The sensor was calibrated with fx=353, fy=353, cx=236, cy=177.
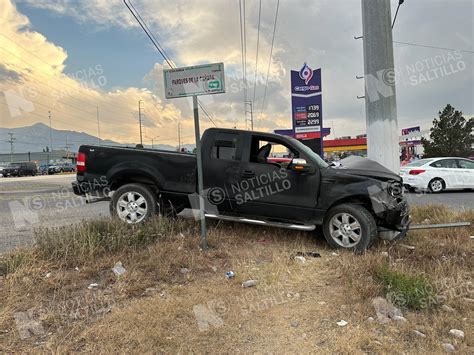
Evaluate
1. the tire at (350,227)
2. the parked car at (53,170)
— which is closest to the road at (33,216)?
the tire at (350,227)

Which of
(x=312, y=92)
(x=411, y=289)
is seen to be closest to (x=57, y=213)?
(x=411, y=289)

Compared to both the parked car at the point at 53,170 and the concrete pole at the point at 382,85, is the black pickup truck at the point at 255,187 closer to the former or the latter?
the concrete pole at the point at 382,85

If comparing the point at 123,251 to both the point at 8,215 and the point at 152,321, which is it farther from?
the point at 8,215

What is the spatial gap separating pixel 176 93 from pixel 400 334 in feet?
13.1

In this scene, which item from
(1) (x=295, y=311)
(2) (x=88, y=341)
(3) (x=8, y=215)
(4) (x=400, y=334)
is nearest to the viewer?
(2) (x=88, y=341)

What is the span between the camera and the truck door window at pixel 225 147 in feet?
20.2

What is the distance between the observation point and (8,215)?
29.4 feet

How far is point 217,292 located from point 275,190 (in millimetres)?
2394

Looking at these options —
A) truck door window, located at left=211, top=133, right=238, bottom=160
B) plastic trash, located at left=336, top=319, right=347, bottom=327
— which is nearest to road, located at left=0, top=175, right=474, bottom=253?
truck door window, located at left=211, top=133, right=238, bottom=160

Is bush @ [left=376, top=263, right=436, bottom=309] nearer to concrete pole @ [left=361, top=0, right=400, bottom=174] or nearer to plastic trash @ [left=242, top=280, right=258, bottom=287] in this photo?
plastic trash @ [left=242, top=280, right=258, bottom=287]

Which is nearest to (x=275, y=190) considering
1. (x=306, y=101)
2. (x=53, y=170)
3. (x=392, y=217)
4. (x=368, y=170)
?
(x=368, y=170)

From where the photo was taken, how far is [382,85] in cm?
748

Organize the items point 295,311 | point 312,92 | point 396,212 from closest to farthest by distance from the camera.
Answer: point 295,311
point 396,212
point 312,92

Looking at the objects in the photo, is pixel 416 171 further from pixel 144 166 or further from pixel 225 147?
pixel 144 166
